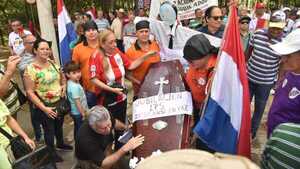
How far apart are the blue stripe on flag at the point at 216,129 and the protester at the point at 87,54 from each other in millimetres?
1771

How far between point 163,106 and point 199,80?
43cm

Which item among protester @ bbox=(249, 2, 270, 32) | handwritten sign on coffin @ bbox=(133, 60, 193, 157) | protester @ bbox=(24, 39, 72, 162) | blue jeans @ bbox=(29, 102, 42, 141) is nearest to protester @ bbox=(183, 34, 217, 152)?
handwritten sign on coffin @ bbox=(133, 60, 193, 157)

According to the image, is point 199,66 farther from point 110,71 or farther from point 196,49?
point 110,71

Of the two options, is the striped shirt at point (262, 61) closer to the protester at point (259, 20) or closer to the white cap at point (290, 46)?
the white cap at point (290, 46)

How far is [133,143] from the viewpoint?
3.36 metres

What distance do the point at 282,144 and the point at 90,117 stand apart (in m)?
1.93

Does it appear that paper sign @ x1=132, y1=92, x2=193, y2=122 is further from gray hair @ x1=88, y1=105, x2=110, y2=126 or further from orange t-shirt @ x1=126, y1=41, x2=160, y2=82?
orange t-shirt @ x1=126, y1=41, x2=160, y2=82

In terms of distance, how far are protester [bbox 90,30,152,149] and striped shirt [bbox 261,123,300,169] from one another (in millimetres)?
2529

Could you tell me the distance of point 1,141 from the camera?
3.17m

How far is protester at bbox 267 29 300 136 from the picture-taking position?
2.54m

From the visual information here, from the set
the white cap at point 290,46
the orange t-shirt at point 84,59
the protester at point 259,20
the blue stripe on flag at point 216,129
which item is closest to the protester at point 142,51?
the orange t-shirt at point 84,59

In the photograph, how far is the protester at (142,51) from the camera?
434cm

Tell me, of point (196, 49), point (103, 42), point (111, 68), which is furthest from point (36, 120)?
point (196, 49)

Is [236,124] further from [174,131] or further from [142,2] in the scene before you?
[142,2]
